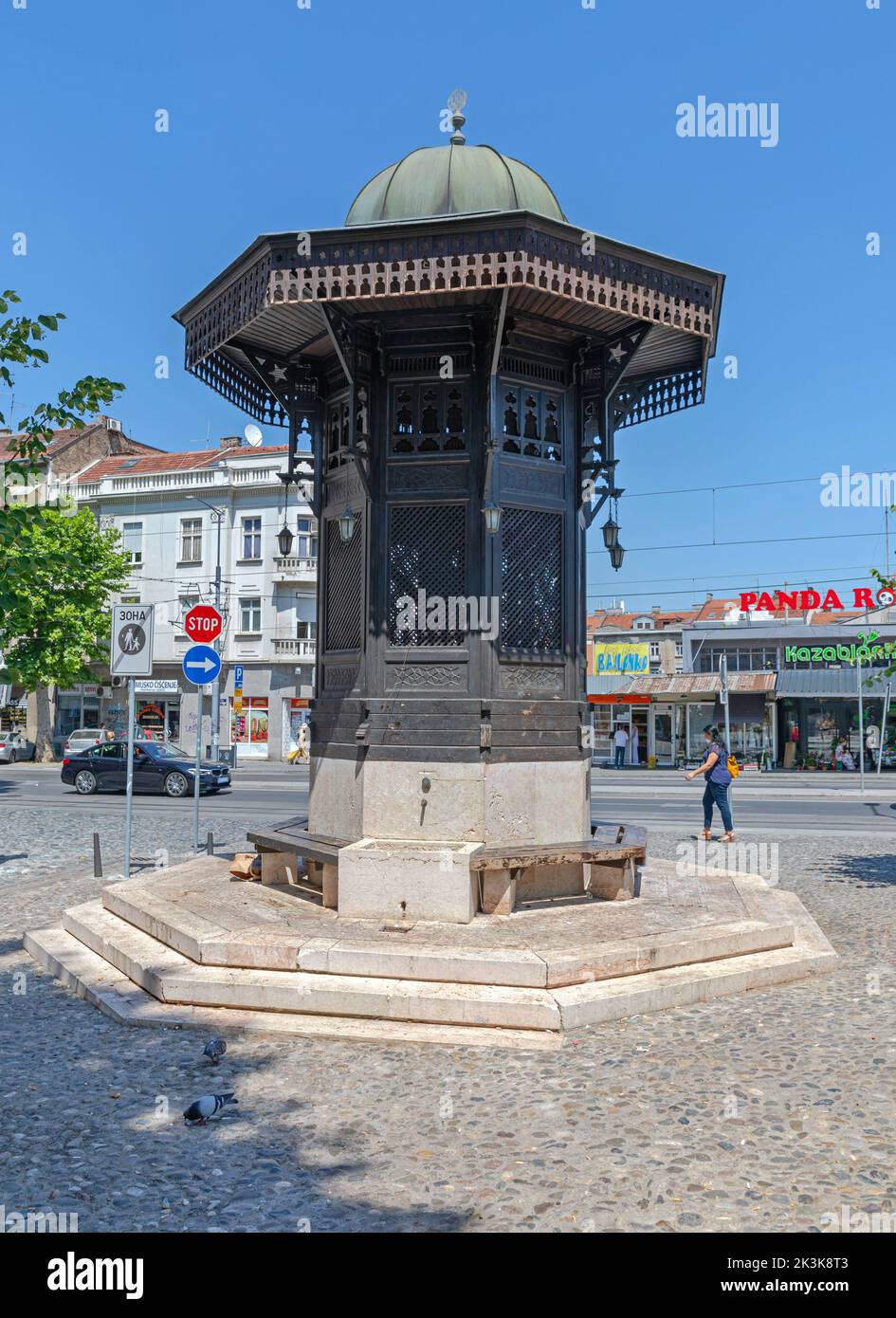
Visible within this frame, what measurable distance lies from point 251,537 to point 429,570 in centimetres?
4002

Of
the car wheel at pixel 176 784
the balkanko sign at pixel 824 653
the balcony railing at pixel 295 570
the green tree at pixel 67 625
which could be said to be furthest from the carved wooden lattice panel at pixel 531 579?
the balcony railing at pixel 295 570

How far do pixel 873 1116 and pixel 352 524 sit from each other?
6003 mm

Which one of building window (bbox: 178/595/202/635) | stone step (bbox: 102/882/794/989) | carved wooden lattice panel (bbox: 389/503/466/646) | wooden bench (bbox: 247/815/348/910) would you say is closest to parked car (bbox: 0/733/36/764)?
building window (bbox: 178/595/202/635)

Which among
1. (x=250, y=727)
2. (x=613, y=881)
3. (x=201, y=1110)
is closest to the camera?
(x=201, y=1110)

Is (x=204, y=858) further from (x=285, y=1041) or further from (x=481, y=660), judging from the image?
(x=285, y=1041)

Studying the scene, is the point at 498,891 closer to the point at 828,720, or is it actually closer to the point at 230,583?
the point at 828,720

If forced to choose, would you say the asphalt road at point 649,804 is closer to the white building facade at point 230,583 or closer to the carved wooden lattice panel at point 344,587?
the carved wooden lattice panel at point 344,587

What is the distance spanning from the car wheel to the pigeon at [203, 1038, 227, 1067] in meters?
21.1

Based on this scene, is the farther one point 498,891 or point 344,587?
point 344,587

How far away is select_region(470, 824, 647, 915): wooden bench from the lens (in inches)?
299

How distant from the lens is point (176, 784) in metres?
25.8

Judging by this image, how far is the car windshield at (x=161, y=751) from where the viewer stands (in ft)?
86.9

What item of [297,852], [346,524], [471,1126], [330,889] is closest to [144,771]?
[297,852]
